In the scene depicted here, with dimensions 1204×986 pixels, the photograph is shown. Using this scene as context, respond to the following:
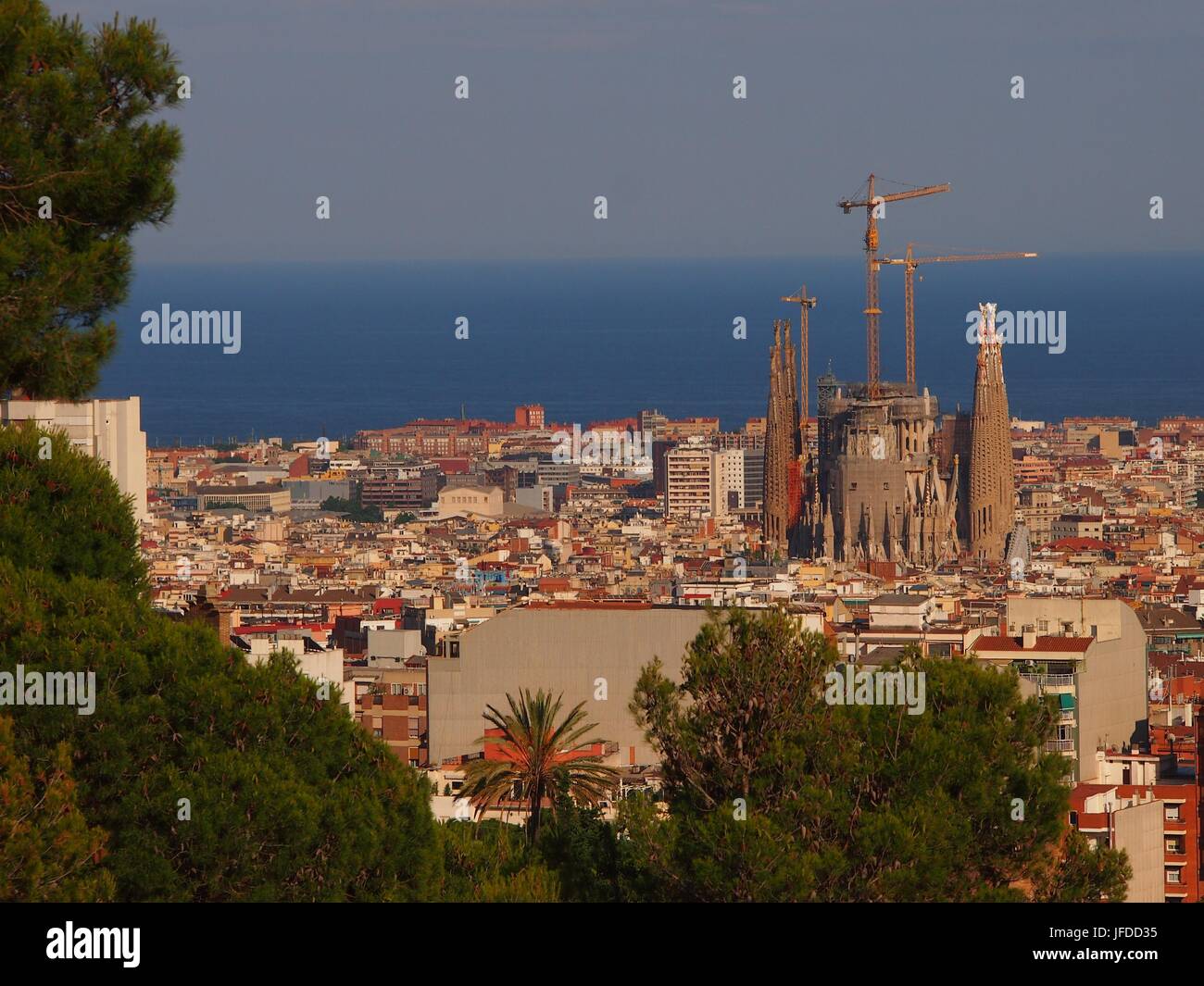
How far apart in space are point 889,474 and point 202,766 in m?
66.3

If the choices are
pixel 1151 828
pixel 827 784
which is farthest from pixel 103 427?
pixel 1151 828

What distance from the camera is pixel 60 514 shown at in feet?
35.7

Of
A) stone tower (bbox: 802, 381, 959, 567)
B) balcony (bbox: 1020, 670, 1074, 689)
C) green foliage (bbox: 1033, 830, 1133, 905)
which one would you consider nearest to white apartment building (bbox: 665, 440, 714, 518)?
stone tower (bbox: 802, 381, 959, 567)

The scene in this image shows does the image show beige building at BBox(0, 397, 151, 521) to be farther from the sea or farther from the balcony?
the sea

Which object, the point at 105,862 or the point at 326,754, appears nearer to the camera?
the point at 105,862

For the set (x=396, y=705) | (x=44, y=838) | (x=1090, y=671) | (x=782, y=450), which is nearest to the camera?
(x=44, y=838)

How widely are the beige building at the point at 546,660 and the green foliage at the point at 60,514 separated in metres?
18.9

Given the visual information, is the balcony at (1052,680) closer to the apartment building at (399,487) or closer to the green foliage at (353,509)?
the green foliage at (353,509)

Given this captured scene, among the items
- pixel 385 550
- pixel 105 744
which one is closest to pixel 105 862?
pixel 105 744

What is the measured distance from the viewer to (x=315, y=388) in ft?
531

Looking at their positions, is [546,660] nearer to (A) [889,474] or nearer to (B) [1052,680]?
(B) [1052,680]

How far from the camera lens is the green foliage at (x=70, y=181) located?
1055cm
